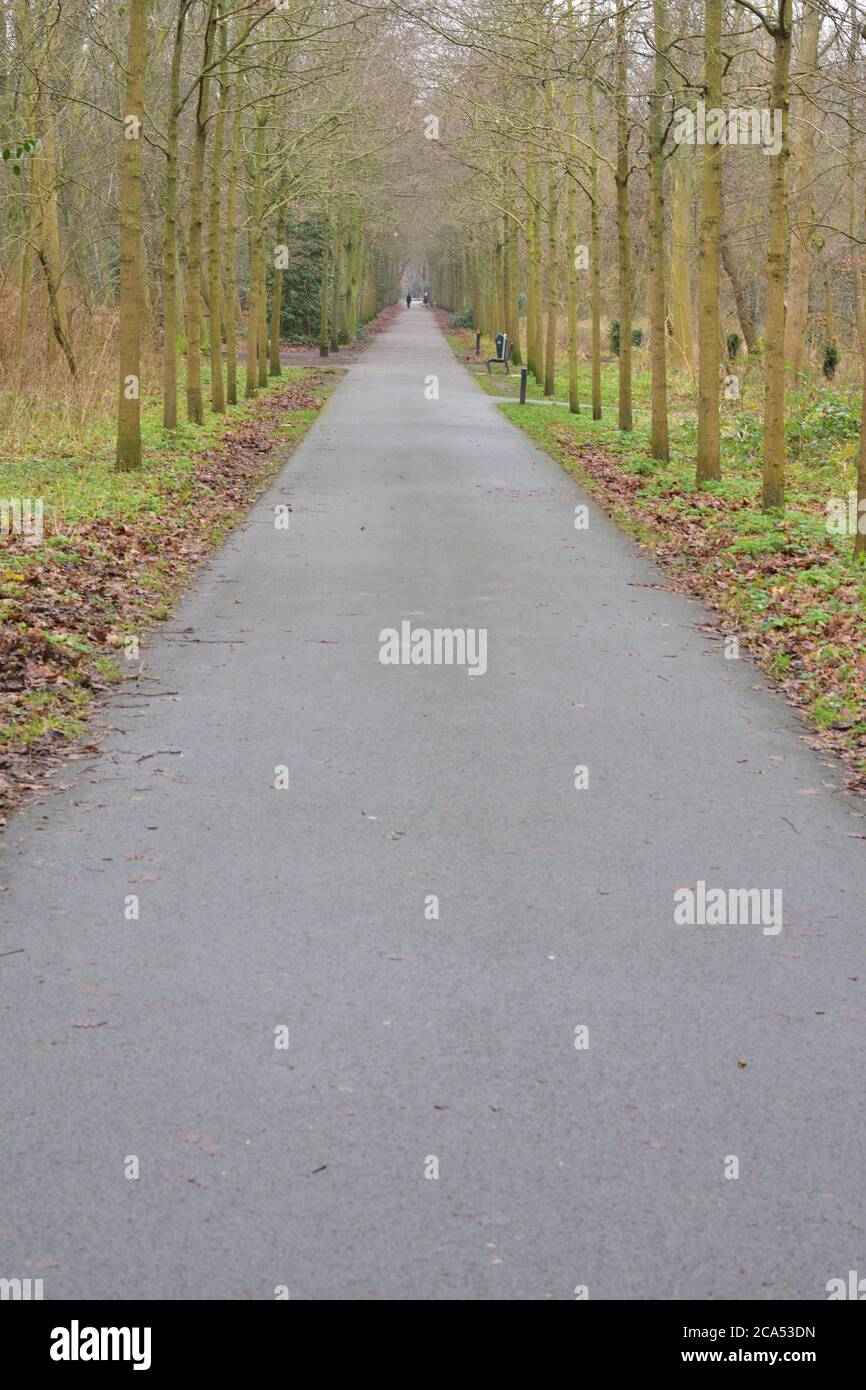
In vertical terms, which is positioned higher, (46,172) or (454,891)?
(46,172)

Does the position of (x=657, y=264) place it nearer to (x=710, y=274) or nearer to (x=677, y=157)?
(x=710, y=274)

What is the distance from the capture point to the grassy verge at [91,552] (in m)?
9.55

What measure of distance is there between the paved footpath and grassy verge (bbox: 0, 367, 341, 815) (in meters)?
0.44

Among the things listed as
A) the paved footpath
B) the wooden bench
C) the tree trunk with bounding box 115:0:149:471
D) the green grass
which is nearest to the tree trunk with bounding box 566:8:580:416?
the green grass

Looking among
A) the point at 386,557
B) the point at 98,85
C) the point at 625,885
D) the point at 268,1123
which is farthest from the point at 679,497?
the point at 98,85

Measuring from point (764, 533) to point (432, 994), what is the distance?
1165 cm

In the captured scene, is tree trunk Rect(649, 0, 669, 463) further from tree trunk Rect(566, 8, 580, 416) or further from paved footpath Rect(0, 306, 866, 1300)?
paved footpath Rect(0, 306, 866, 1300)

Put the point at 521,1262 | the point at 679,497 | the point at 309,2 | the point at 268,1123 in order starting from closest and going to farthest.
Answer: the point at 521,1262 → the point at 268,1123 → the point at 679,497 → the point at 309,2

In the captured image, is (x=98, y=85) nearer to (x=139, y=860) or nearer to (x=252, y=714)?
(x=252, y=714)

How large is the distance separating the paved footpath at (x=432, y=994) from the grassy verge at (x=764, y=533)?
0.57 meters

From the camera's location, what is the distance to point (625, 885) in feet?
22.3

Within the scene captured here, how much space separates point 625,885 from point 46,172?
27601mm

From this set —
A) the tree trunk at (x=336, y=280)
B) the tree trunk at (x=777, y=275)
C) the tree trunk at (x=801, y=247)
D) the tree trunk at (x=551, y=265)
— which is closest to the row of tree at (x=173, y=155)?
the tree trunk at (x=336, y=280)

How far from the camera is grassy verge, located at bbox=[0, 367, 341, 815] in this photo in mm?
9555
